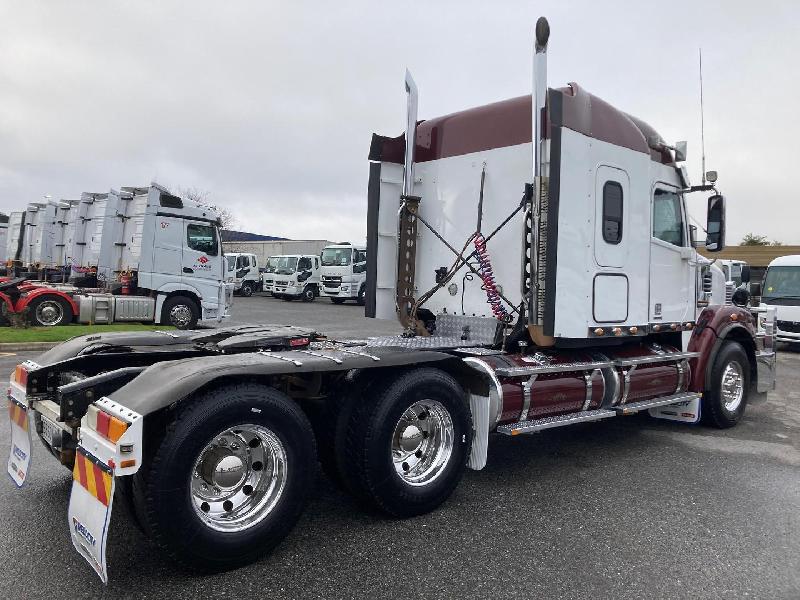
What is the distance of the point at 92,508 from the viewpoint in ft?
9.46

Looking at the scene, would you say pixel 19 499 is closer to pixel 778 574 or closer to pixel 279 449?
pixel 279 449

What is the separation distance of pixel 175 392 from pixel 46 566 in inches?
48.3

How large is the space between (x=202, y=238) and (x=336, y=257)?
12.6 m

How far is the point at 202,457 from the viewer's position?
3.18 meters

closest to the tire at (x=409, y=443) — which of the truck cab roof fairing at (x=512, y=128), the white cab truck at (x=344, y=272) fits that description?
the truck cab roof fairing at (x=512, y=128)

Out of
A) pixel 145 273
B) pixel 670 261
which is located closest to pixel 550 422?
pixel 670 261

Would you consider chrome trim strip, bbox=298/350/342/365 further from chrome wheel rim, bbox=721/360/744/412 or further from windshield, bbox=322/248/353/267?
windshield, bbox=322/248/353/267

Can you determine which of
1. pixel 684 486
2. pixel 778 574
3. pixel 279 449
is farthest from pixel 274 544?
pixel 684 486

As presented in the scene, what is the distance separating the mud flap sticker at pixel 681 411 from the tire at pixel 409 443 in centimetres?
311

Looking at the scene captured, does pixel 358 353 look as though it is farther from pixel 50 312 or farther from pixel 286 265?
pixel 286 265

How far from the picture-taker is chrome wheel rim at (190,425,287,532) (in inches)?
125

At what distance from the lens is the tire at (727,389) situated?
6.45m

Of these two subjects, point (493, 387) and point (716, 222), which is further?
point (716, 222)

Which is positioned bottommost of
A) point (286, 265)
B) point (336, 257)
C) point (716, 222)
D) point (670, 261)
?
point (670, 261)
